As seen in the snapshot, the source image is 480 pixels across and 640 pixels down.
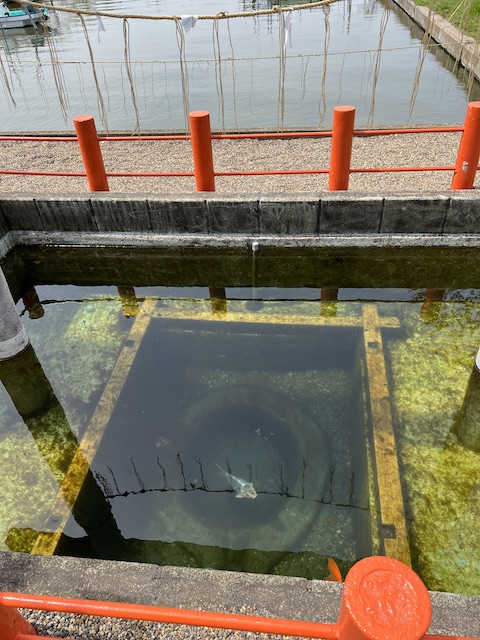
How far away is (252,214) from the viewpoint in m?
5.62

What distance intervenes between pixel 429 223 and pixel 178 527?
173 inches

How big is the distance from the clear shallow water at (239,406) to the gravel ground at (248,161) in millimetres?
1557

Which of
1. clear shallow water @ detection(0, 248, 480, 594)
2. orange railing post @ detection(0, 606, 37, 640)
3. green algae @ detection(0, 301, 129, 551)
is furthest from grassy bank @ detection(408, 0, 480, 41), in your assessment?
orange railing post @ detection(0, 606, 37, 640)

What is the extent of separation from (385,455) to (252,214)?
326cm

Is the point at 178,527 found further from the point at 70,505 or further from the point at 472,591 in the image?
the point at 472,591

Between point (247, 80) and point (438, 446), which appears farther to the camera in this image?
point (247, 80)

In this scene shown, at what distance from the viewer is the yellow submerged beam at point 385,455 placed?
3.14 m

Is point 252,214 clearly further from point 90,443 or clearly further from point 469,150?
point 90,443

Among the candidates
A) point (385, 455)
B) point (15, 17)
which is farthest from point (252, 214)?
point (15, 17)

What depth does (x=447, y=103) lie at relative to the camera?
43.1ft

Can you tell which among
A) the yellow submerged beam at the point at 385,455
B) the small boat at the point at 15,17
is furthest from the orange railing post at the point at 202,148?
the small boat at the point at 15,17

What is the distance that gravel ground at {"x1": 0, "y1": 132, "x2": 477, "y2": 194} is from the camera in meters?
6.88

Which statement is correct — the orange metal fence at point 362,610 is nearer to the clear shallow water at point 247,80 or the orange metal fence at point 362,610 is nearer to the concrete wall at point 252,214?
the concrete wall at point 252,214

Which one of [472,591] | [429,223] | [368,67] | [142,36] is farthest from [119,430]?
[142,36]
